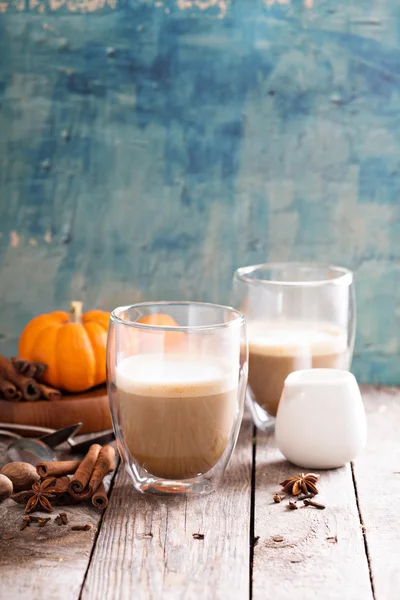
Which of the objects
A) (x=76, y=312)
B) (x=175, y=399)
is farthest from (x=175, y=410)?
(x=76, y=312)

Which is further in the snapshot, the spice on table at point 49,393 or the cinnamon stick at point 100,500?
the spice on table at point 49,393

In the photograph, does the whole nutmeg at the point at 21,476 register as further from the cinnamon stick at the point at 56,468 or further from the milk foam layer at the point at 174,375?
the milk foam layer at the point at 174,375

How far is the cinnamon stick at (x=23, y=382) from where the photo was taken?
5.07 ft

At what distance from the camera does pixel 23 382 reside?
5.08 feet

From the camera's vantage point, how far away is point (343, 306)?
1.55 m

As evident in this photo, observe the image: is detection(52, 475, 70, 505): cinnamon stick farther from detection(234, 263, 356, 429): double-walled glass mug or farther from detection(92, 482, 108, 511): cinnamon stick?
detection(234, 263, 356, 429): double-walled glass mug

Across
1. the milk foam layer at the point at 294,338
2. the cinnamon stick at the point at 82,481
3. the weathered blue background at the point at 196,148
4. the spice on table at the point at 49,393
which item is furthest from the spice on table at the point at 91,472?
the weathered blue background at the point at 196,148

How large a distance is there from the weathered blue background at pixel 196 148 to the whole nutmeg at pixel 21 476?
744 mm

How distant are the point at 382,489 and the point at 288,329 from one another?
388 millimetres

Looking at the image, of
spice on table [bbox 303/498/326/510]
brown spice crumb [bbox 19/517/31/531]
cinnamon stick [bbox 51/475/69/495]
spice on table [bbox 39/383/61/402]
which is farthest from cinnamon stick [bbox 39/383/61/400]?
spice on table [bbox 303/498/326/510]

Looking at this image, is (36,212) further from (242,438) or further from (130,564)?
(130,564)

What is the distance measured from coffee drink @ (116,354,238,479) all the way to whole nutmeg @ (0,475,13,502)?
0.62ft

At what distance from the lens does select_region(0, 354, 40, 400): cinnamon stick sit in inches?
60.9

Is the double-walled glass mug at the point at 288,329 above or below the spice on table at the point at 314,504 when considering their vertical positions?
above
